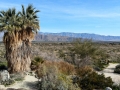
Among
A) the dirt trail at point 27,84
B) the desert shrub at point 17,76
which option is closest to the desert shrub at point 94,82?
the dirt trail at point 27,84

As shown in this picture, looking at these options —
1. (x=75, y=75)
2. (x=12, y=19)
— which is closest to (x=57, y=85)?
(x=75, y=75)

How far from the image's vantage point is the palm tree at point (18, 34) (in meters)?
18.8

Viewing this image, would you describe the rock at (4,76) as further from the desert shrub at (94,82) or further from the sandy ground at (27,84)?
the desert shrub at (94,82)

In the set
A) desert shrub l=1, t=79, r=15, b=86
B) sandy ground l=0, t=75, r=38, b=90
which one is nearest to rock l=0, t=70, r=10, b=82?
desert shrub l=1, t=79, r=15, b=86

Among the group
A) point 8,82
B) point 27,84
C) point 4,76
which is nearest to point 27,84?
point 27,84

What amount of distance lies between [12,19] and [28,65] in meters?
4.23

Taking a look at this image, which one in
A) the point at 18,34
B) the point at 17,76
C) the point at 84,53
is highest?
the point at 18,34

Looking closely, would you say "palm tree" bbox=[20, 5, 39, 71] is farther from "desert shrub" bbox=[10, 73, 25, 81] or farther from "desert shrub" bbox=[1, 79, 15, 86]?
"desert shrub" bbox=[1, 79, 15, 86]

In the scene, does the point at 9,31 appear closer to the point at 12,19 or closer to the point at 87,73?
the point at 12,19

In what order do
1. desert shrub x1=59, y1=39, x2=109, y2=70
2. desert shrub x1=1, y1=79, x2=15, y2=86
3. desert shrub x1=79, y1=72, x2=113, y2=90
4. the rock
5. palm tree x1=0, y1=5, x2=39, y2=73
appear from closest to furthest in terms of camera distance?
1. desert shrub x1=79, y1=72, x2=113, y2=90
2. desert shrub x1=1, y1=79, x2=15, y2=86
3. the rock
4. palm tree x1=0, y1=5, x2=39, y2=73
5. desert shrub x1=59, y1=39, x2=109, y2=70

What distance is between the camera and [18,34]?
19266 mm

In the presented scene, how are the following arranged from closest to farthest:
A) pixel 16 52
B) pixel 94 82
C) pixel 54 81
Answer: pixel 54 81, pixel 94 82, pixel 16 52

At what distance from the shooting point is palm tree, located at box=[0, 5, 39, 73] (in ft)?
61.7

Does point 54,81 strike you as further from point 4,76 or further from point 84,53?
point 84,53
